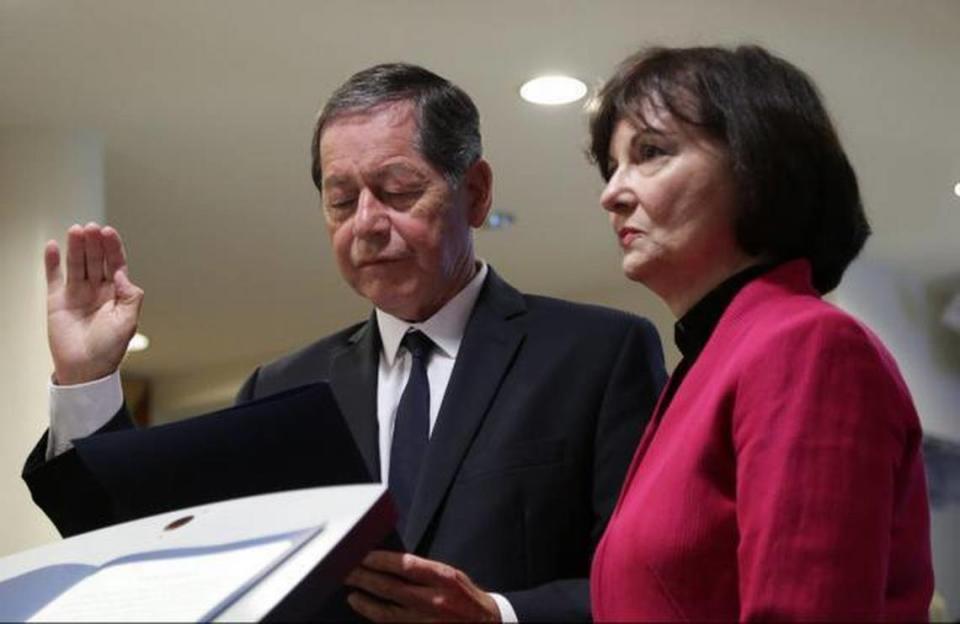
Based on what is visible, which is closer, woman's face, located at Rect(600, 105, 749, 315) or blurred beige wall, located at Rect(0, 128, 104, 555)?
woman's face, located at Rect(600, 105, 749, 315)

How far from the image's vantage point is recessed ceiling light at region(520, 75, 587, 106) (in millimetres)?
3084

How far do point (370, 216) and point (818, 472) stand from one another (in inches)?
24.0

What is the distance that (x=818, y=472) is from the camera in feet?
2.58

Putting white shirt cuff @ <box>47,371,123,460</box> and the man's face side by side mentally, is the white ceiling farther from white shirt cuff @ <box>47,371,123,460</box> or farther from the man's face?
white shirt cuff @ <box>47,371,123,460</box>

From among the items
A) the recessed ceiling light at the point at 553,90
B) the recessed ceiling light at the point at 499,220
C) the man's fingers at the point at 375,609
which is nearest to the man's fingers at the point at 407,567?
the man's fingers at the point at 375,609

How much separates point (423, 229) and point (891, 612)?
0.61 meters

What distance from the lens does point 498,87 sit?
312cm

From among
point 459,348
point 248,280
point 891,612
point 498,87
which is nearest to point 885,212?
point 498,87

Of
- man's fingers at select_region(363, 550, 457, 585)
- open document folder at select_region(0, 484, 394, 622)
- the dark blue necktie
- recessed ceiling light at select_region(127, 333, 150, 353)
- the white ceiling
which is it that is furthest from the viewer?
recessed ceiling light at select_region(127, 333, 150, 353)

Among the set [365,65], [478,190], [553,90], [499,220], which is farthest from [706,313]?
[499,220]

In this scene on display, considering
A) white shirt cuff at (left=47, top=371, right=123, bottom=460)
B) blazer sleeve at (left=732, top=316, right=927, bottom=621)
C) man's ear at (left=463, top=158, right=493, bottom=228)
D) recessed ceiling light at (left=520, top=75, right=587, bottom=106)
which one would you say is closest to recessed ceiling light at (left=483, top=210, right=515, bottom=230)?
recessed ceiling light at (left=520, top=75, right=587, bottom=106)

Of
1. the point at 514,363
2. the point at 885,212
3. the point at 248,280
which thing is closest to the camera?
the point at 514,363

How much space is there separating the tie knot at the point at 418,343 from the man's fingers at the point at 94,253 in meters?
0.29

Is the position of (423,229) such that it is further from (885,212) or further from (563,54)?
(885,212)
